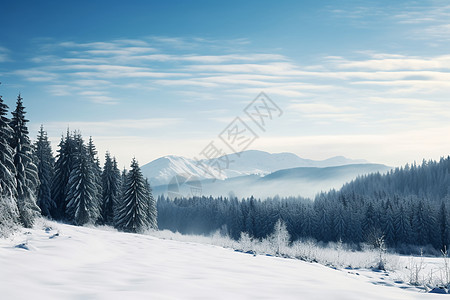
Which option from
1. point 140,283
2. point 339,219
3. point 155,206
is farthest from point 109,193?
point 339,219

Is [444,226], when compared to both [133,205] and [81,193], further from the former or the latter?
[81,193]

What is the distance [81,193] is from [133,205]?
665 cm

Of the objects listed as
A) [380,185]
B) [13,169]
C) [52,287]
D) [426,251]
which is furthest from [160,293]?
[380,185]

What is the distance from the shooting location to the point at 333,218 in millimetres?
83312

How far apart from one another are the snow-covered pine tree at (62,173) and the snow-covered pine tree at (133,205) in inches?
302

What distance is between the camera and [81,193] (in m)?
40.2

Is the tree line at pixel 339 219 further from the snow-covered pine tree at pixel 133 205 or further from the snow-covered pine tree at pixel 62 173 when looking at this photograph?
the snow-covered pine tree at pixel 62 173

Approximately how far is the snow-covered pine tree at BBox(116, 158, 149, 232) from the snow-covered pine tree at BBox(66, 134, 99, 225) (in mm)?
3724

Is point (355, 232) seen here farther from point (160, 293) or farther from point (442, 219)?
point (160, 293)

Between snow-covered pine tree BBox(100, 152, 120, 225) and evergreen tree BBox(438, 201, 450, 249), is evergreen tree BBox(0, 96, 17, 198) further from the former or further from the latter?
evergreen tree BBox(438, 201, 450, 249)

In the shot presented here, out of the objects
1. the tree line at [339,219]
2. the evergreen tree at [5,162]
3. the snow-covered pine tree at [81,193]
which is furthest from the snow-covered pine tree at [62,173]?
the tree line at [339,219]

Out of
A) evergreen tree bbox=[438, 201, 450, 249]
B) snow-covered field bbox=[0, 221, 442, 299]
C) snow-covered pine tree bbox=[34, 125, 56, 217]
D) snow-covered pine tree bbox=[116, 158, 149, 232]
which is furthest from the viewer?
evergreen tree bbox=[438, 201, 450, 249]

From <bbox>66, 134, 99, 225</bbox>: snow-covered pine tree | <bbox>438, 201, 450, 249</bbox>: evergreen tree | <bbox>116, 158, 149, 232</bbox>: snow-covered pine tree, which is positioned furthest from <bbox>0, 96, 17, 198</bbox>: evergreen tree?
<bbox>438, 201, 450, 249</bbox>: evergreen tree

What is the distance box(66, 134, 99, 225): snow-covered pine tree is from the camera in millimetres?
39688
